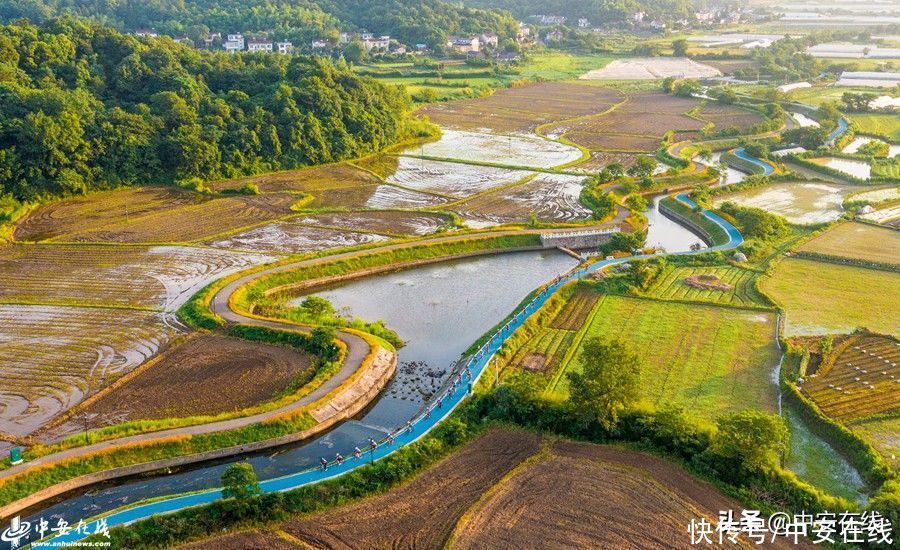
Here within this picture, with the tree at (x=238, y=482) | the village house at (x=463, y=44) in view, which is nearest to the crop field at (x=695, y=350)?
the tree at (x=238, y=482)

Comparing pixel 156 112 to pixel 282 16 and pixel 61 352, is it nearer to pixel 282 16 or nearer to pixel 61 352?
pixel 61 352

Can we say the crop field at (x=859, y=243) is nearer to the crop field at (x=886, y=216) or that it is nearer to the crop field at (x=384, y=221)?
the crop field at (x=886, y=216)

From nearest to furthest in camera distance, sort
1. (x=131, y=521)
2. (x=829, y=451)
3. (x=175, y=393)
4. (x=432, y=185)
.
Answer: (x=131, y=521), (x=829, y=451), (x=175, y=393), (x=432, y=185)

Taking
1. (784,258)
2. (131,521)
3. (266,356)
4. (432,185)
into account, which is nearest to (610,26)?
(432,185)

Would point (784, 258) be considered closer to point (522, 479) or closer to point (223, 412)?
point (522, 479)

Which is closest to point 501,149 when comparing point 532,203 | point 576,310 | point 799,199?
point 532,203
